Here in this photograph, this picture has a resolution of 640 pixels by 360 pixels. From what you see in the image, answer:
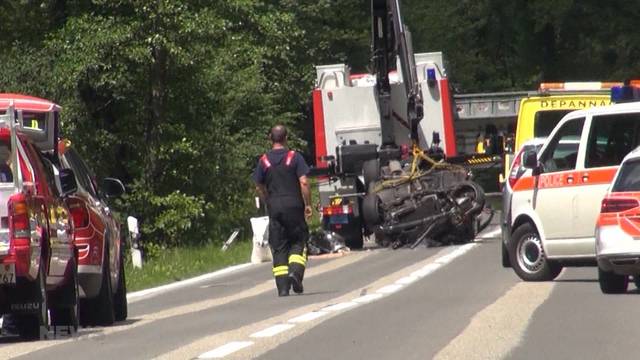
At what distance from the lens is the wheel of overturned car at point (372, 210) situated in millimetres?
30016

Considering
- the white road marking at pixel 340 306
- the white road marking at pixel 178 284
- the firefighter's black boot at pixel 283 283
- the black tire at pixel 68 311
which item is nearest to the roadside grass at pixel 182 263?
the white road marking at pixel 178 284

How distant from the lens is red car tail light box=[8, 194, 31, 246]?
13352 mm

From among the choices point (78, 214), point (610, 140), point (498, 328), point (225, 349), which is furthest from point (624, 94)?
point (225, 349)

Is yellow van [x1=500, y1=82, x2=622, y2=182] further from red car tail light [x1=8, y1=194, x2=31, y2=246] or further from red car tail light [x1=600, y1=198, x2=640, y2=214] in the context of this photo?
red car tail light [x1=8, y1=194, x2=31, y2=246]

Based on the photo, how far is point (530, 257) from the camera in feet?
64.0

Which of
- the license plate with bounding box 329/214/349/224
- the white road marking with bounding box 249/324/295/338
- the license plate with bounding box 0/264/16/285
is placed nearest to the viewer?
the license plate with bounding box 0/264/16/285

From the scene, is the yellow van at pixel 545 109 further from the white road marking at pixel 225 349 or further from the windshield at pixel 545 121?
the white road marking at pixel 225 349

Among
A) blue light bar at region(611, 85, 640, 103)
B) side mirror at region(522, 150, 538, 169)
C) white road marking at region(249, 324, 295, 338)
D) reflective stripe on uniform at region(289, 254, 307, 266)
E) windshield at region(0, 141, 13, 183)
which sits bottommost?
white road marking at region(249, 324, 295, 338)

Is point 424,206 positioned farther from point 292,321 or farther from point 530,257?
point 292,321

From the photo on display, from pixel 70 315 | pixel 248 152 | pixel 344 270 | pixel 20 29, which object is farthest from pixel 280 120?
pixel 70 315

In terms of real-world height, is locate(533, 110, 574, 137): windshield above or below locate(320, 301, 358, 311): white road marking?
above


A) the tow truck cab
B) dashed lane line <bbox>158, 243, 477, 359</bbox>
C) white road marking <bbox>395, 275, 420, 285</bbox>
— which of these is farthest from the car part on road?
the tow truck cab

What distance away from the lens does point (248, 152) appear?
42219 millimetres

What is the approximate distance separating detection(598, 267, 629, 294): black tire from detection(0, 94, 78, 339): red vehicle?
5544 millimetres
